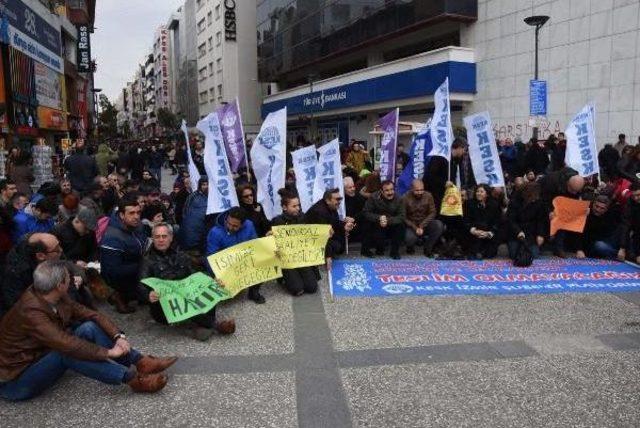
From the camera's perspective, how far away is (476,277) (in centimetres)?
741

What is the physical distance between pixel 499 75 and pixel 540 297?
56.5ft

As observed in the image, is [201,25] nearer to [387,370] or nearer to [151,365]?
[151,365]

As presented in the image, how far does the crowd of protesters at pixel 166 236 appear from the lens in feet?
13.4


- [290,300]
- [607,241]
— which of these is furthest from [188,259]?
[607,241]

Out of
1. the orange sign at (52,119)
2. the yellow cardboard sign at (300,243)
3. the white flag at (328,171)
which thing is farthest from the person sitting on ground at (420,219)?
the orange sign at (52,119)

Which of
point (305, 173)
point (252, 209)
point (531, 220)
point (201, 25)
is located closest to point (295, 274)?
point (252, 209)

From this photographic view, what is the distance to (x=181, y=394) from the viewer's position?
4316 mm

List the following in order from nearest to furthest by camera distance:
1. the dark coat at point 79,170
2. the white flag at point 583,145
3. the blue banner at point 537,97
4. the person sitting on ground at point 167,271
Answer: the person sitting on ground at point 167,271 < the white flag at point 583,145 < the dark coat at point 79,170 < the blue banner at point 537,97

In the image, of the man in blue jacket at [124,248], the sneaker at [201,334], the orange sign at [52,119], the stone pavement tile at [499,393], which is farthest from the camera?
the orange sign at [52,119]

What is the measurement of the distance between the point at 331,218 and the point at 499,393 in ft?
14.0

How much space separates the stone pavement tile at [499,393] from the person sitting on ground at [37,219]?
443 centimetres

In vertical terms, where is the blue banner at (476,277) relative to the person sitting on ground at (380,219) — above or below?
below

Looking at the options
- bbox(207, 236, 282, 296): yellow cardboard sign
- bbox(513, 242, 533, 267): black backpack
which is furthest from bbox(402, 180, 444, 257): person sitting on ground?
bbox(207, 236, 282, 296): yellow cardboard sign

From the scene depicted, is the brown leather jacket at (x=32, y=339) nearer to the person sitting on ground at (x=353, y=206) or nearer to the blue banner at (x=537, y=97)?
the person sitting on ground at (x=353, y=206)
